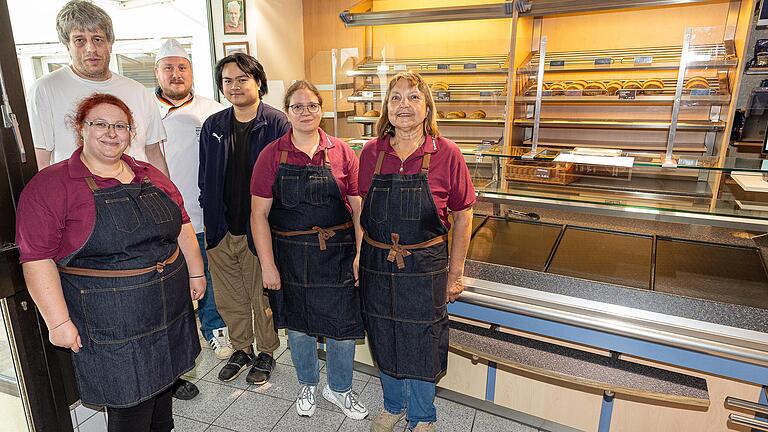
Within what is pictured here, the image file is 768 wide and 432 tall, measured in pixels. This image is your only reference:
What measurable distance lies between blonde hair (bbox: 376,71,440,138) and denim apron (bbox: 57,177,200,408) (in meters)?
0.86

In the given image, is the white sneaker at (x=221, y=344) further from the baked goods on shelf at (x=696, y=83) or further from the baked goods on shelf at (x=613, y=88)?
the baked goods on shelf at (x=696, y=83)

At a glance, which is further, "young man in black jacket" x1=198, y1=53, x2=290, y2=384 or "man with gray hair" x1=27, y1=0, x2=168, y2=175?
"young man in black jacket" x1=198, y1=53, x2=290, y2=384

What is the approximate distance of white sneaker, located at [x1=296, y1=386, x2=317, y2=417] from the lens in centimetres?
240

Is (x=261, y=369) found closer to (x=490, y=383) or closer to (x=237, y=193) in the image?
→ (x=237, y=193)

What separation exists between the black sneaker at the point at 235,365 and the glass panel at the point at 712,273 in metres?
2.23

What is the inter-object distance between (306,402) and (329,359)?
0.89 feet

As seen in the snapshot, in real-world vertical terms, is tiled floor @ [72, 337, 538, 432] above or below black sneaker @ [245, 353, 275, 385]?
below

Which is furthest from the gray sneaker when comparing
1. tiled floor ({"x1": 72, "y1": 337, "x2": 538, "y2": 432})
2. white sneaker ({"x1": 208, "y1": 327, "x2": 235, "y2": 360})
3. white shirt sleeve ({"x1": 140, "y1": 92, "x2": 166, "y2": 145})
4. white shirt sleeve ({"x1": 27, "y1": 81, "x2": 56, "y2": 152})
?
white shirt sleeve ({"x1": 27, "y1": 81, "x2": 56, "y2": 152})

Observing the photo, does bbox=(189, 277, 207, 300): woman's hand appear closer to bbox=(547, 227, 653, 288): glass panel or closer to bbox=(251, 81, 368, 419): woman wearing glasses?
bbox=(251, 81, 368, 419): woman wearing glasses

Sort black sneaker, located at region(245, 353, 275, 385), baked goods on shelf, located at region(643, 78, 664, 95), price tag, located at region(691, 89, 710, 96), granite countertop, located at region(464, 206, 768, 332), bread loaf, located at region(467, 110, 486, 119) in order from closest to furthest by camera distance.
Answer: granite countertop, located at region(464, 206, 768, 332) < black sneaker, located at region(245, 353, 275, 385) < price tag, located at region(691, 89, 710, 96) < baked goods on shelf, located at region(643, 78, 664, 95) < bread loaf, located at region(467, 110, 486, 119)

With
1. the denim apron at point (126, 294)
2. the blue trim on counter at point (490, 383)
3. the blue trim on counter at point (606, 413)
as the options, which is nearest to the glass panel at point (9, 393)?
the denim apron at point (126, 294)

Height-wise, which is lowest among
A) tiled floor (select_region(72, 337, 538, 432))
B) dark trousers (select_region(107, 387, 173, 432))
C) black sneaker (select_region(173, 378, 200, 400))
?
tiled floor (select_region(72, 337, 538, 432))

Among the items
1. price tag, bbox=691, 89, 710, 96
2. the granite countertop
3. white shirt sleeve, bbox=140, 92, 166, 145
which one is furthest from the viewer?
price tag, bbox=691, 89, 710, 96

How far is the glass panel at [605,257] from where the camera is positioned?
191 centimetres
